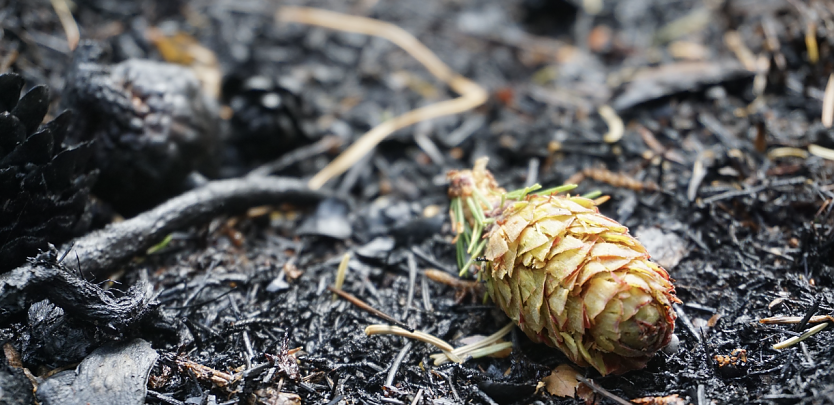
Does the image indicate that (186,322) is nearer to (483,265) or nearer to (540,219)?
(483,265)

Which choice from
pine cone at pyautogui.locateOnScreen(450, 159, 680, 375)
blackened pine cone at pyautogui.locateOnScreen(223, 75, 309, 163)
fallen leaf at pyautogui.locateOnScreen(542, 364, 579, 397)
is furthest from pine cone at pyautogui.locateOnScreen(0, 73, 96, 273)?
fallen leaf at pyautogui.locateOnScreen(542, 364, 579, 397)

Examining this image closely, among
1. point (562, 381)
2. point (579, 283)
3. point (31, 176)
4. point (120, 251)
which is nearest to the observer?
point (579, 283)

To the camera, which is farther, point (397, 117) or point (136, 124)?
point (397, 117)

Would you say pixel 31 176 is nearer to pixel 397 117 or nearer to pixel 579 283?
pixel 579 283

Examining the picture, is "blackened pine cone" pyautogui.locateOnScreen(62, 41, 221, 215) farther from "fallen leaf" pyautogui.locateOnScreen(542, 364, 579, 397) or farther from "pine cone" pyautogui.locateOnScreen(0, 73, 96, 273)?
"fallen leaf" pyautogui.locateOnScreen(542, 364, 579, 397)

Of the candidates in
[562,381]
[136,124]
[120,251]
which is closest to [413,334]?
[562,381]

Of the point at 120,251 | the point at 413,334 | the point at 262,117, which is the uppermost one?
the point at 262,117
